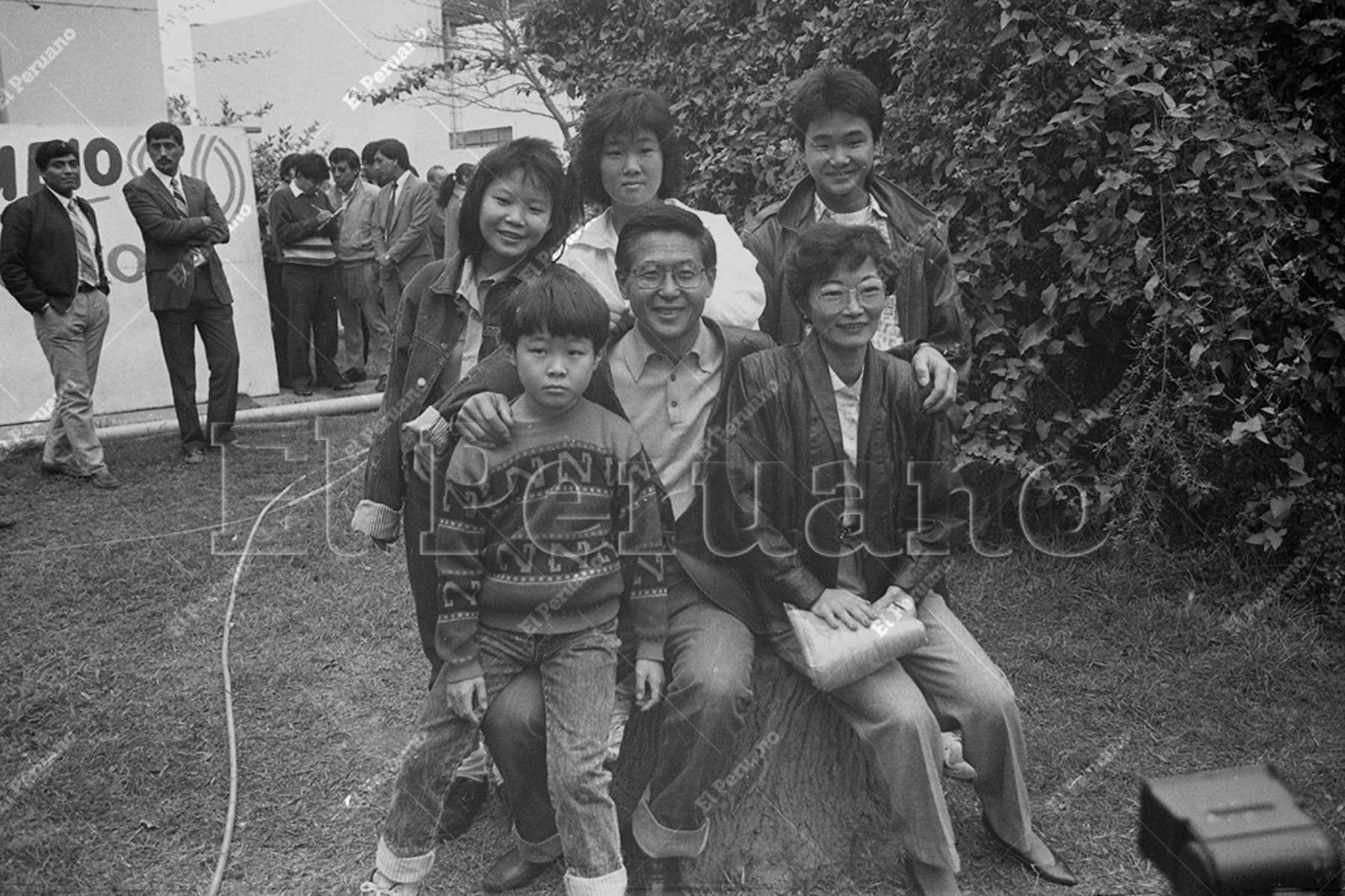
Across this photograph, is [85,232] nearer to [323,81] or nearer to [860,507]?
[860,507]

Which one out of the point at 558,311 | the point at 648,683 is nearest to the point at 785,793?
the point at 648,683

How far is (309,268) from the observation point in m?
9.15

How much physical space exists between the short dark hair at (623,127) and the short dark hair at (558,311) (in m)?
0.61

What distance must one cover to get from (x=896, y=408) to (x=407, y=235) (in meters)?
6.72

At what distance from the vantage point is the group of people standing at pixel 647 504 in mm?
2594

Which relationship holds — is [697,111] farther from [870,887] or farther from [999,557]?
[870,887]

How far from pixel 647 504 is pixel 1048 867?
1.38 meters

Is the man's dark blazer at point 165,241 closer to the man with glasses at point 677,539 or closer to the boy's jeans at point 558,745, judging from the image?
the man with glasses at point 677,539

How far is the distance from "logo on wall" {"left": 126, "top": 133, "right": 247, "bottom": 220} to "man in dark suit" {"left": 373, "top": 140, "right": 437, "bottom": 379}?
3.51ft

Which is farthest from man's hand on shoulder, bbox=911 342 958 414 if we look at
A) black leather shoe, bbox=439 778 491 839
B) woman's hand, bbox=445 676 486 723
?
black leather shoe, bbox=439 778 491 839

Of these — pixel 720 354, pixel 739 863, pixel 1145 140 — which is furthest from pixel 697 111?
pixel 739 863

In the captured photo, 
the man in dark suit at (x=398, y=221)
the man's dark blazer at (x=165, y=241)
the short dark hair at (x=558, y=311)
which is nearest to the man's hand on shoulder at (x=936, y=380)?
the short dark hair at (x=558, y=311)

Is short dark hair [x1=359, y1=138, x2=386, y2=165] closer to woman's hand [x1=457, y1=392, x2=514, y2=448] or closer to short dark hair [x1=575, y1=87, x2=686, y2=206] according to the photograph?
short dark hair [x1=575, y1=87, x2=686, y2=206]

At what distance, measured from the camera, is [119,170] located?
8.26 metres
